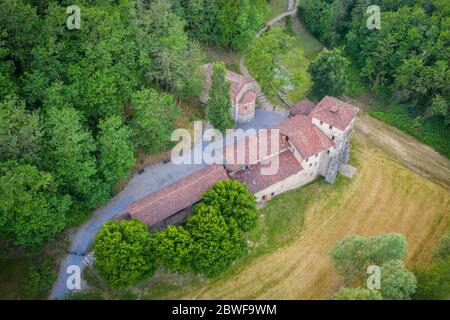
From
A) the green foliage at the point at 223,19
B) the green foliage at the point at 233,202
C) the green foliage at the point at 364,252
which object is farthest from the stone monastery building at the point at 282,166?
the green foliage at the point at 223,19

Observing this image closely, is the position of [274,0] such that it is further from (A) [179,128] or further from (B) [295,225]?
(B) [295,225]

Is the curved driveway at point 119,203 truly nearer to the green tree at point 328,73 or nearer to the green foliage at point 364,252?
the green foliage at point 364,252

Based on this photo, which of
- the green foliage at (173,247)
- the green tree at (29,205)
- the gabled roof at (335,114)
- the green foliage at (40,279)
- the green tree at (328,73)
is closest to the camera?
the green tree at (29,205)

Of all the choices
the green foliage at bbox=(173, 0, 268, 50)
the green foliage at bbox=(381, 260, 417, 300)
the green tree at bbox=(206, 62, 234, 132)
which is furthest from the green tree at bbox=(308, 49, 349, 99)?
the green foliage at bbox=(381, 260, 417, 300)

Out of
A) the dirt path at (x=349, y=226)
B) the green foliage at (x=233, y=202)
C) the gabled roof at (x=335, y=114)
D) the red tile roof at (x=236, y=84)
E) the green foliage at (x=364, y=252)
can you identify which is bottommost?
the dirt path at (x=349, y=226)

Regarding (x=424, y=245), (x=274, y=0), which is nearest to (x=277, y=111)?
(x=424, y=245)

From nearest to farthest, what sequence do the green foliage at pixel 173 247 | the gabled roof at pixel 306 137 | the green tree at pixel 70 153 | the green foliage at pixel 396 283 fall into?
1. the green foliage at pixel 396 283
2. the green foliage at pixel 173 247
3. the green tree at pixel 70 153
4. the gabled roof at pixel 306 137
